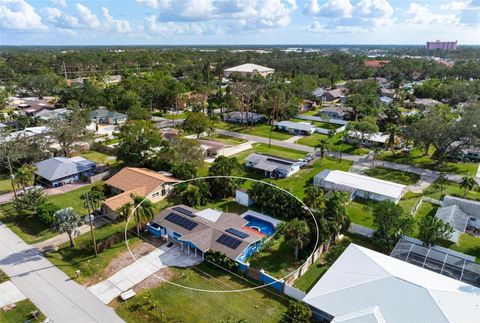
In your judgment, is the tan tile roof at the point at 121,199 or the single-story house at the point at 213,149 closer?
the tan tile roof at the point at 121,199

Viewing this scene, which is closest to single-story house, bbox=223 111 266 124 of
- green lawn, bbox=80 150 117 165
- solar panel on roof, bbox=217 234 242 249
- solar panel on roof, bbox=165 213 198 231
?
green lawn, bbox=80 150 117 165

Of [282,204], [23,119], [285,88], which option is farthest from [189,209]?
[285,88]

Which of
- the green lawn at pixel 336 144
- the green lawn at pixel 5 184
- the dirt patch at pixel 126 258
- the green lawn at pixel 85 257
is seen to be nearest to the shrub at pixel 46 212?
the green lawn at pixel 85 257

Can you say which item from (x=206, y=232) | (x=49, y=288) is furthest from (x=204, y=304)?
(x=49, y=288)

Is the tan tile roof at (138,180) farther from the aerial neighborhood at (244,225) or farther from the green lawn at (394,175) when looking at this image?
the green lawn at (394,175)

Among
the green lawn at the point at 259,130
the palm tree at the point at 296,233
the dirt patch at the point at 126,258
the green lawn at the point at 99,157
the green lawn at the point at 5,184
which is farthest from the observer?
the green lawn at the point at 259,130

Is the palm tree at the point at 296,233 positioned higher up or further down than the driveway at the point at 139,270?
higher up

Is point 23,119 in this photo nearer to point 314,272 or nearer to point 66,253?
point 66,253
